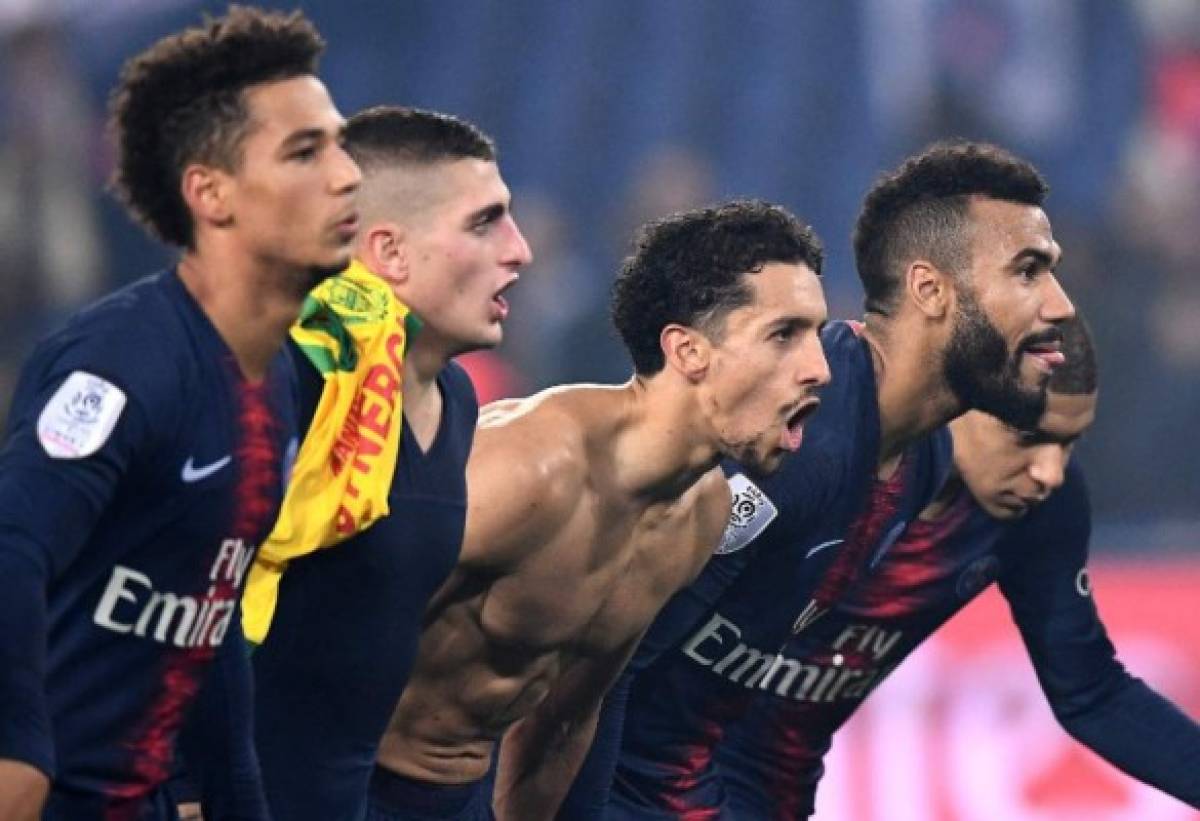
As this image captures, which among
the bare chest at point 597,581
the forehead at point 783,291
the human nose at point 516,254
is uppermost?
the forehead at point 783,291

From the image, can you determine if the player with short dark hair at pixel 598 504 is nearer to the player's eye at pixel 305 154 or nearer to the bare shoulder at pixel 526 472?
the bare shoulder at pixel 526 472

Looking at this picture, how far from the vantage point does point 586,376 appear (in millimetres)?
10562

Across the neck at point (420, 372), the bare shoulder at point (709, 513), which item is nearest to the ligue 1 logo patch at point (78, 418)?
the neck at point (420, 372)

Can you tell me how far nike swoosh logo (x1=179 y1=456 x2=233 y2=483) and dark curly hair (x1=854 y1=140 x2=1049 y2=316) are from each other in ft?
8.03

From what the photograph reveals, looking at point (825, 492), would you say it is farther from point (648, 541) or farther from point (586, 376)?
point (586, 376)

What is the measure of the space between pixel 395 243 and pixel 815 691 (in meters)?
1.74

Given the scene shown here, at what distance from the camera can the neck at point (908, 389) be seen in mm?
5926

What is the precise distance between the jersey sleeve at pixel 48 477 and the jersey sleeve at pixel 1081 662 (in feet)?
9.91

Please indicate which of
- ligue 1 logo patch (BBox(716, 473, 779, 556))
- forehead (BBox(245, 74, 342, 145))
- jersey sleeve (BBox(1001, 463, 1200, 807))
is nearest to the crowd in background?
jersey sleeve (BBox(1001, 463, 1200, 807))

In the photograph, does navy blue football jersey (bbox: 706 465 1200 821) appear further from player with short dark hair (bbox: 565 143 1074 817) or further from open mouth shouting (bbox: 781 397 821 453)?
open mouth shouting (bbox: 781 397 821 453)

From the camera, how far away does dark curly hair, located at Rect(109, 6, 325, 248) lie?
13.5ft

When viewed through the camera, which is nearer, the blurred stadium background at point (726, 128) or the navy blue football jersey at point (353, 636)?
the navy blue football jersey at point (353, 636)

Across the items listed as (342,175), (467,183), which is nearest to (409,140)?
(467,183)

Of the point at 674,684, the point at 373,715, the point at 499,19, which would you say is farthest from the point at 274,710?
the point at 499,19
